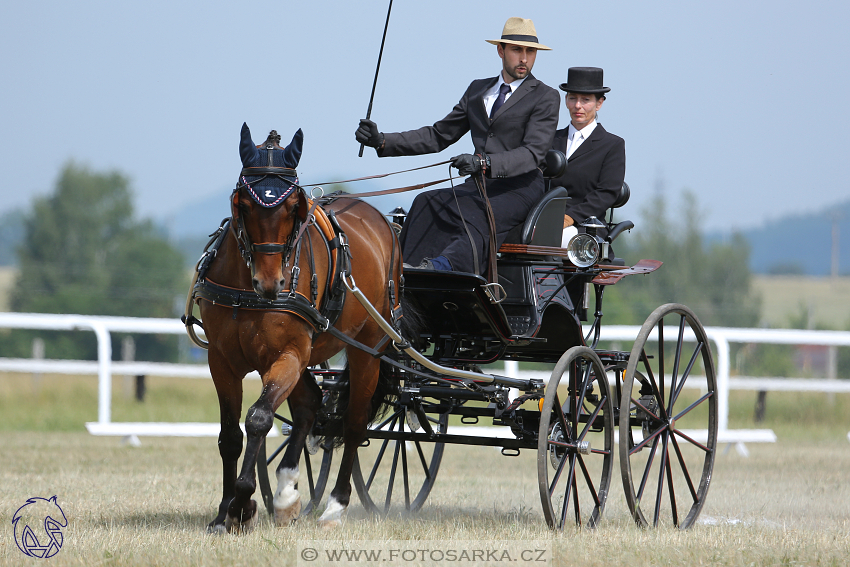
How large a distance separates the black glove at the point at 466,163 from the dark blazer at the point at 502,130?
0.15 meters

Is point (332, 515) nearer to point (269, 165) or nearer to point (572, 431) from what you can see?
point (572, 431)

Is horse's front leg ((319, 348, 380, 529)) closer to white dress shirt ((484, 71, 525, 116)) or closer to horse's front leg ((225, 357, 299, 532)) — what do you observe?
horse's front leg ((225, 357, 299, 532))

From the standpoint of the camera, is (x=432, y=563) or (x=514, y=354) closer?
(x=432, y=563)

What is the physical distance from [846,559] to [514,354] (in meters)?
2.56

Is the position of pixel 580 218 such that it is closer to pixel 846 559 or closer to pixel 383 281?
pixel 383 281

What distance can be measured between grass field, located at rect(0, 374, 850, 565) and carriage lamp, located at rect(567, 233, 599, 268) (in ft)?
4.87

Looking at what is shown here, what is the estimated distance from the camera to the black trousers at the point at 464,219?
5.97 m

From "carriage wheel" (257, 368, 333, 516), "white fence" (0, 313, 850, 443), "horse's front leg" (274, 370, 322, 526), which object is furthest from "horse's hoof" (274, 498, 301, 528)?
"white fence" (0, 313, 850, 443)

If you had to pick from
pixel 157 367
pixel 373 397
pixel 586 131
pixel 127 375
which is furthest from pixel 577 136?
pixel 127 375

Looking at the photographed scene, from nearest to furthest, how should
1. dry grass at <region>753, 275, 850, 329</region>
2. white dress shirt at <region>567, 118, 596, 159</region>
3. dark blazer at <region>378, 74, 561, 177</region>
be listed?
dark blazer at <region>378, 74, 561, 177</region> < white dress shirt at <region>567, 118, 596, 159</region> < dry grass at <region>753, 275, 850, 329</region>

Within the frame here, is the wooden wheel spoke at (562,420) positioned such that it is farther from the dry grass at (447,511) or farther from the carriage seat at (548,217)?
the carriage seat at (548,217)

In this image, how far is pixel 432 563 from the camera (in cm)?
462

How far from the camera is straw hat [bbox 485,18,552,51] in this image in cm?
640

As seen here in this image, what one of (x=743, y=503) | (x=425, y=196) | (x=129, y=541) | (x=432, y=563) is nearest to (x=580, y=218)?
(x=425, y=196)
